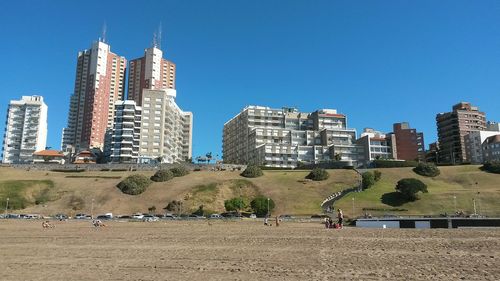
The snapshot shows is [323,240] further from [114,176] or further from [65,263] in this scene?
[114,176]

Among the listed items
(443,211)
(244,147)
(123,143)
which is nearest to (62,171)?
(123,143)

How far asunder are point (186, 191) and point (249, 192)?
15983 mm

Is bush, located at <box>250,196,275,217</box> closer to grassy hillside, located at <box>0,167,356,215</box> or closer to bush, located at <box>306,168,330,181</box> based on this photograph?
grassy hillside, located at <box>0,167,356,215</box>

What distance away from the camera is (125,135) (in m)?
182

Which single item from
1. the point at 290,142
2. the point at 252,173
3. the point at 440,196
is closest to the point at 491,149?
the point at 290,142

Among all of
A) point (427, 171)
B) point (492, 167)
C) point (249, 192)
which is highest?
point (492, 167)

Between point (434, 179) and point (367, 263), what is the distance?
332ft

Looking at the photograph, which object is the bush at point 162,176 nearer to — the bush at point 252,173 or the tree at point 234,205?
the bush at point 252,173

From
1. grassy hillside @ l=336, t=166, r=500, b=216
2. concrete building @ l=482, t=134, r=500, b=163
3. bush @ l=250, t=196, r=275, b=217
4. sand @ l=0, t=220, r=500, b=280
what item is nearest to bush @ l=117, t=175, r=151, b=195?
bush @ l=250, t=196, r=275, b=217

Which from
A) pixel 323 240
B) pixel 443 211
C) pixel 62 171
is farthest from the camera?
pixel 62 171

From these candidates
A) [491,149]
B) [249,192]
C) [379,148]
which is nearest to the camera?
[249,192]

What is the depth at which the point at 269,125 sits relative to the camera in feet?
654

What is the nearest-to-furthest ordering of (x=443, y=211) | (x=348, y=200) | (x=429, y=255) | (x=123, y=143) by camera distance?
(x=429, y=255) < (x=443, y=211) < (x=348, y=200) < (x=123, y=143)

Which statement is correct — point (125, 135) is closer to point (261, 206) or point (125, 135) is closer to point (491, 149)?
point (261, 206)
